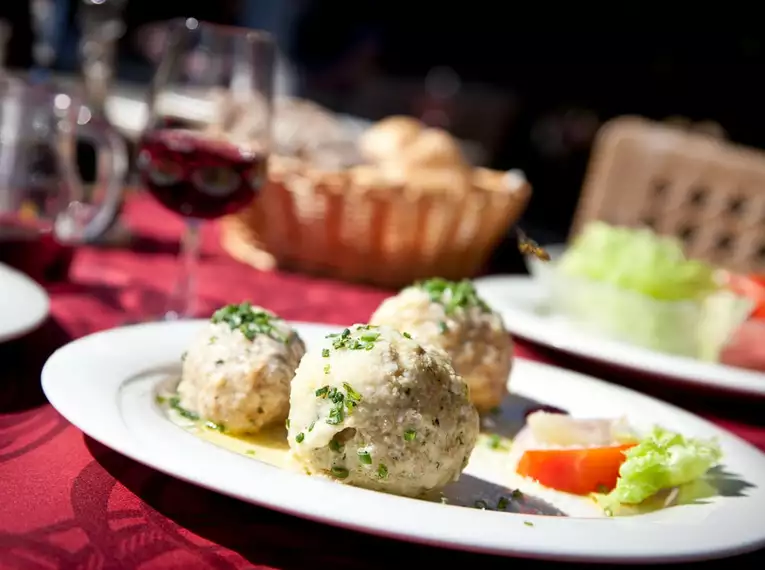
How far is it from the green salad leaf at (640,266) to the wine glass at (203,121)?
894 millimetres

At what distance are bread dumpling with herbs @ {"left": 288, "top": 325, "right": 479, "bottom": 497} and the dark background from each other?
8153 mm

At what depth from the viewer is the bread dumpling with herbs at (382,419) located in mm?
1007

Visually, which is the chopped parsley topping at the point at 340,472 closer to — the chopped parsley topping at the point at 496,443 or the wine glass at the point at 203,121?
the chopped parsley topping at the point at 496,443

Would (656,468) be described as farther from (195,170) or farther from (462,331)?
(195,170)

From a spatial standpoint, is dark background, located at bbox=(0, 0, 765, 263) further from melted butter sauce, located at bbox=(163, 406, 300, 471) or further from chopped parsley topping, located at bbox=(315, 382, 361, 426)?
chopped parsley topping, located at bbox=(315, 382, 361, 426)

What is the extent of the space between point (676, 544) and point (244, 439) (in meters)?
0.58

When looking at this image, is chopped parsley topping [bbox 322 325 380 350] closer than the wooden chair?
Yes

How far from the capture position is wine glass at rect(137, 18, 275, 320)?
1.83m

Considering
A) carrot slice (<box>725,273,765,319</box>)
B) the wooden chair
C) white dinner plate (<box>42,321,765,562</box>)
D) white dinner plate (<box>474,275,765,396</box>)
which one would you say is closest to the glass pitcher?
white dinner plate (<box>42,321,765,562</box>)

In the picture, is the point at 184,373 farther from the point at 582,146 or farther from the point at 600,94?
the point at 600,94

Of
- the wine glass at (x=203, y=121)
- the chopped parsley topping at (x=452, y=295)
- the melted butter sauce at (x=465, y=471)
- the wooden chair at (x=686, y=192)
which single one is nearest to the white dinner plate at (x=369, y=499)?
the melted butter sauce at (x=465, y=471)

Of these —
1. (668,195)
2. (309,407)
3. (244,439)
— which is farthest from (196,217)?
(668,195)

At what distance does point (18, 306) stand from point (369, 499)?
2.78 feet

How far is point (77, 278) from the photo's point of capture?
2.06 metres
